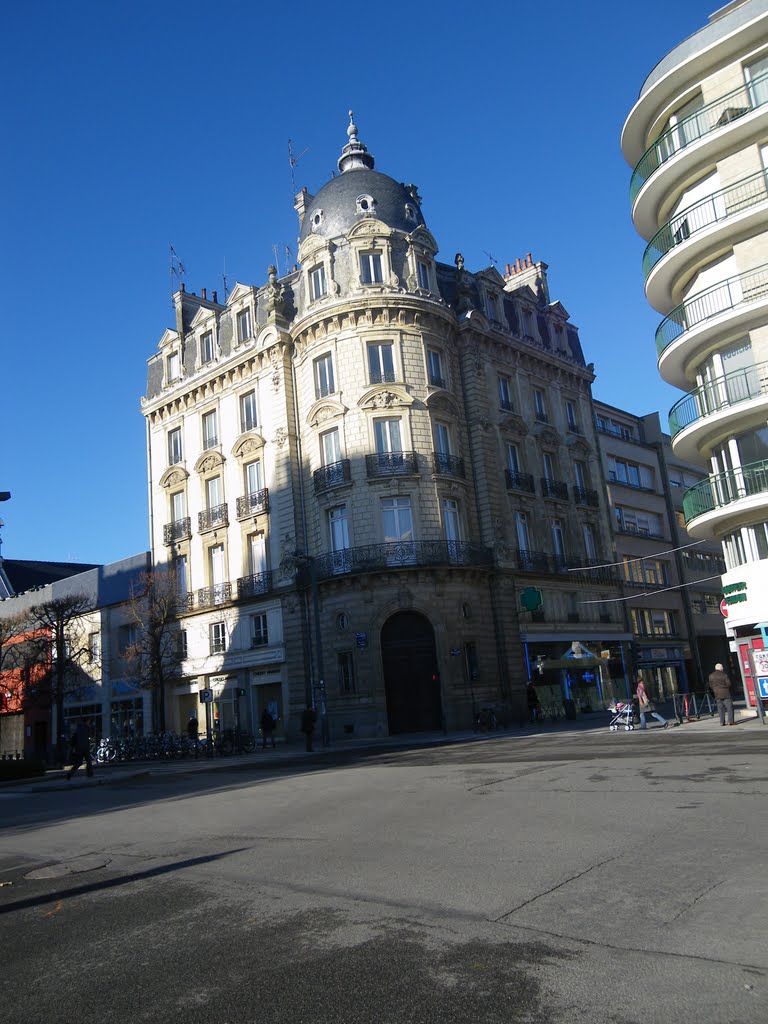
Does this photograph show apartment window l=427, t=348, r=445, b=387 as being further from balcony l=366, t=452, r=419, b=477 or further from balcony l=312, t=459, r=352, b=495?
balcony l=312, t=459, r=352, b=495

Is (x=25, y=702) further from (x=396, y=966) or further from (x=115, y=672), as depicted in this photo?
(x=396, y=966)

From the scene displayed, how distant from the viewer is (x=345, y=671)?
33.8 meters

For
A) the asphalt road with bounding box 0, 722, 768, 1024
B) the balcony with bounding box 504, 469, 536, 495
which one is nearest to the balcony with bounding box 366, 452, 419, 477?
the balcony with bounding box 504, 469, 536, 495

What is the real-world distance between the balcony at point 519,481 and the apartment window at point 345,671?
38.3ft

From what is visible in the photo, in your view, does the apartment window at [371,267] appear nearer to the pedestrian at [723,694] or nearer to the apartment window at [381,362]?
the apartment window at [381,362]

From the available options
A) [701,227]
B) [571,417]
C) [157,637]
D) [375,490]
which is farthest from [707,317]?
[157,637]

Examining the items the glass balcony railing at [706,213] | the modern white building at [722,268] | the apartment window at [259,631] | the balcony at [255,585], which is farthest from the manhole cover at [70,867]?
the apartment window at [259,631]

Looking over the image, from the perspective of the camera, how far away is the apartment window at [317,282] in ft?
123

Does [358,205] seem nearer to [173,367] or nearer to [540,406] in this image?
[540,406]

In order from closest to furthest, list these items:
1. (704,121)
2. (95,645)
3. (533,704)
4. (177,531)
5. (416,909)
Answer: (416,909) → (704,121) → (533,704) → (177,531) → (95,645)

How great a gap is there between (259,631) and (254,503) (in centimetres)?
604

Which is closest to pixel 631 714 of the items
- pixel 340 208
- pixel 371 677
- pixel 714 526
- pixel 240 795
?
pixel 714 526

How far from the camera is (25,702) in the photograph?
45906mm

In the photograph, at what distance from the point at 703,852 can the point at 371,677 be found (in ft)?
87.1
